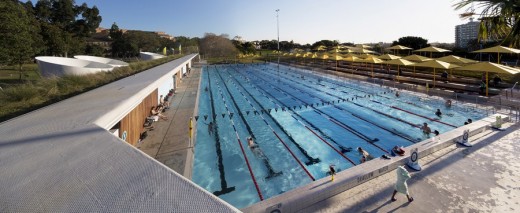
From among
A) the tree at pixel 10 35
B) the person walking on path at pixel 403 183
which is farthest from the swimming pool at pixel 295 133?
the tree at pixel 10 35

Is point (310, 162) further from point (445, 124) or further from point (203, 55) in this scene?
point (203, 55)

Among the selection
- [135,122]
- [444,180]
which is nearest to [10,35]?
[135,122]

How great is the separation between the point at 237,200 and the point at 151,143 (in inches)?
130

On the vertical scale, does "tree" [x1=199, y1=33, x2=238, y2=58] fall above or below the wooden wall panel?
above

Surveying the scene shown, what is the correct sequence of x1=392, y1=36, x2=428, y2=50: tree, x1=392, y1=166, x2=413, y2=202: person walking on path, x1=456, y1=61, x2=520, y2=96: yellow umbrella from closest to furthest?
1. x1=392, y1=166, x2=413, y2=202: person walking on path
2. x1=456, y1=61, x2=520, y2=96: yellow umbrella
3. x1=392, y1=36, x2=428, y2=50: tree

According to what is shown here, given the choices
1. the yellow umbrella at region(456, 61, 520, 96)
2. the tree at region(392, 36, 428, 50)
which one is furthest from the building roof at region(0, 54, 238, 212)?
the tree at region(392, 36, 428, 50)

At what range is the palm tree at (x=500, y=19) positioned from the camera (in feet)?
17.0

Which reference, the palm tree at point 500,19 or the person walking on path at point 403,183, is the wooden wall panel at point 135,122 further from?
the palm tree at point 500,19

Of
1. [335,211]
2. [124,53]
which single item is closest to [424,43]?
[335,211]

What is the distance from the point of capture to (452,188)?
16.4 ft

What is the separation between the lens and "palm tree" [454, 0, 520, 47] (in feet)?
17.0

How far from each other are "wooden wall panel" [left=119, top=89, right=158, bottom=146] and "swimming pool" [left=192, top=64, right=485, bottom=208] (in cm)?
187

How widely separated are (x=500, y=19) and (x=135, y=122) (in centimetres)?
977

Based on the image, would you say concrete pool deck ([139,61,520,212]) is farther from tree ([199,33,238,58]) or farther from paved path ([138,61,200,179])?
tree ([199,33,238,58])
